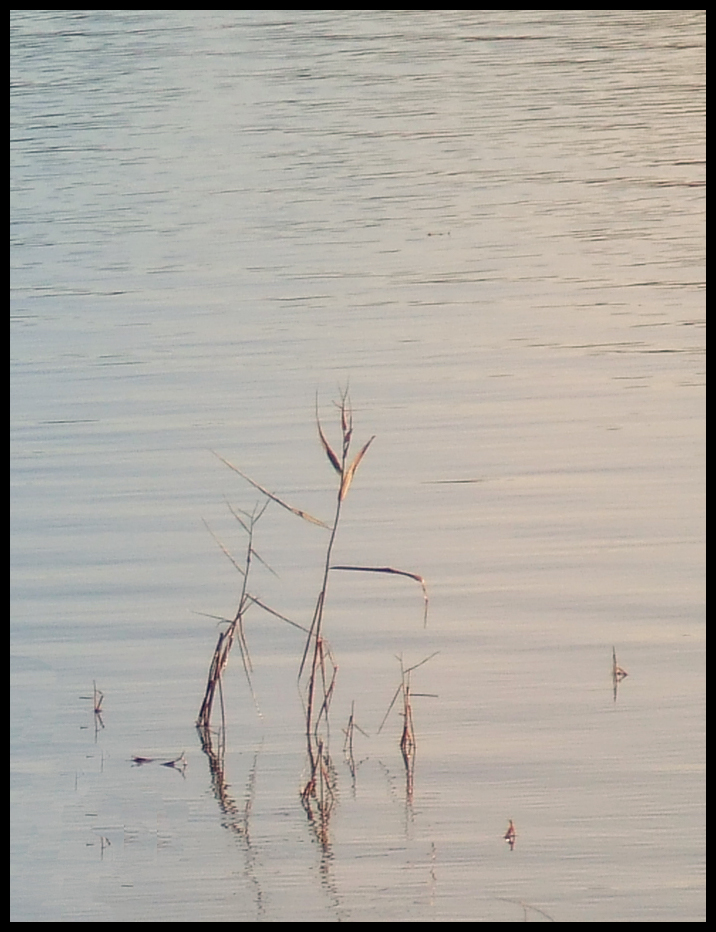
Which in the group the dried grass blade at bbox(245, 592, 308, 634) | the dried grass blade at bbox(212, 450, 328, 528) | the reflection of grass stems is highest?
the dried grass blade at bbox(212, 450, 328, 528)

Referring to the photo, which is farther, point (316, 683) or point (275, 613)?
point (275, 613)

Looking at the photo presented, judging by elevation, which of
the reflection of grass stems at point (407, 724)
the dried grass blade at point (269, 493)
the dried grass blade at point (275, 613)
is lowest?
the reflection of grass stems at point (407, 724)

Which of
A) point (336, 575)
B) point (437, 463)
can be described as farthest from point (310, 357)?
point (336, 575)

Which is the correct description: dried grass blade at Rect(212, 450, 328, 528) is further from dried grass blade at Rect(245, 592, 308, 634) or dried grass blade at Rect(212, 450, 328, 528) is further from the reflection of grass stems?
the reflection of grass stems

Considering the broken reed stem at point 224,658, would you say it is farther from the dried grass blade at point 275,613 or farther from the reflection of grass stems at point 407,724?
the reflection of grass stems at point 407,724

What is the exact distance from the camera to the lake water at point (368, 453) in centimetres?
280

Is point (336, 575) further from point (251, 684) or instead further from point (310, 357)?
point (310, 357)

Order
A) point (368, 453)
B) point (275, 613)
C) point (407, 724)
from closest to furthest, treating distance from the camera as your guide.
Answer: point (407, 724) < point (275, 613) < point (368, 453)

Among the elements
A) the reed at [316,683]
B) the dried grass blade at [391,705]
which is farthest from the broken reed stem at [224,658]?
the dried grass blade at [391,705]

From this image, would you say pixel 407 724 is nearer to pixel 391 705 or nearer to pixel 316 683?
pixel 391 705

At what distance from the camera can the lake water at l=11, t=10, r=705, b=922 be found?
9.20 ft

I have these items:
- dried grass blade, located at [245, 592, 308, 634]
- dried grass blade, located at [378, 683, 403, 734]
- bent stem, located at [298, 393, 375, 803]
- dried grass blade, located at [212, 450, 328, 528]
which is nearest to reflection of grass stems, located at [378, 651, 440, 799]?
dried grass blade, located at [378, 683, 403, 734]

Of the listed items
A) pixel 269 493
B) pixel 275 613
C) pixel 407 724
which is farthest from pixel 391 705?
pixel 269 493

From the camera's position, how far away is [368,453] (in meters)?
3.50
